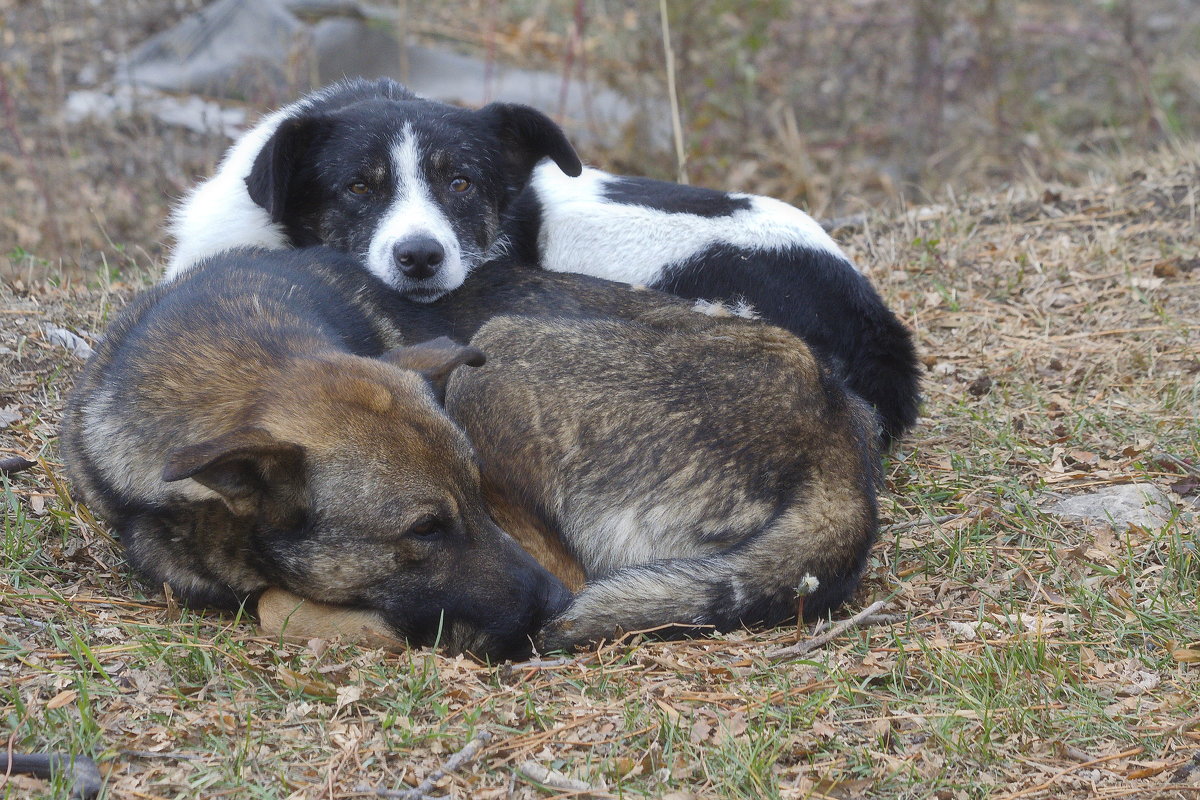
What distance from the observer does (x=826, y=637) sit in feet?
11.2

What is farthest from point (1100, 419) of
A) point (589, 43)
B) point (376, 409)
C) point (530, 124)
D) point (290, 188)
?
point (589, 43)

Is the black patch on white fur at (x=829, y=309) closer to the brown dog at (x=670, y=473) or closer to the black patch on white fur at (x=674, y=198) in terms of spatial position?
the black patch on white fur at (x=674, y=198)

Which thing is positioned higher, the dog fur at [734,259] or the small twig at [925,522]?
the dog fur at [734,259]

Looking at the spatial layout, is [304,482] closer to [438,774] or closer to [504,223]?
[438,774]

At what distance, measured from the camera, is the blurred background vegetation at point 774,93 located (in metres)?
9.07

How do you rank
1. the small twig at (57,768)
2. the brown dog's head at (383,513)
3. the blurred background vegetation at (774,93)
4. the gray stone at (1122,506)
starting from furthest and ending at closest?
the blurred background vegetation at (774,93)
the gray stone at (1122,506)
the brown dog's head at (383,513)
the small twig at (57,768)

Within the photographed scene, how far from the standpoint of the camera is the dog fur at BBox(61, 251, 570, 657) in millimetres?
3270

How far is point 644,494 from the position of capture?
3.63 metres

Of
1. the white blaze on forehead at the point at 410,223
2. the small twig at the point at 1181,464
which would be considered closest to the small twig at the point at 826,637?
the small twig at the point at 1181,464

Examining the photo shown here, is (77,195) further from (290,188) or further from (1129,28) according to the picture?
(1129,28)

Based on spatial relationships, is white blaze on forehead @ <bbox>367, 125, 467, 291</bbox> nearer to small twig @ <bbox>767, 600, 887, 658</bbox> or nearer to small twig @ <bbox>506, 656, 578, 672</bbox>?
small twig @ <bbox>506, 656, 578, 672</bbox>

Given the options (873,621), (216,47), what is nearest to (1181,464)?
(873,621)

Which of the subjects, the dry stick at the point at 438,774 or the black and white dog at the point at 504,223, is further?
the black and white dog at the point at 504,223

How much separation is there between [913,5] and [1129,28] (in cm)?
183
